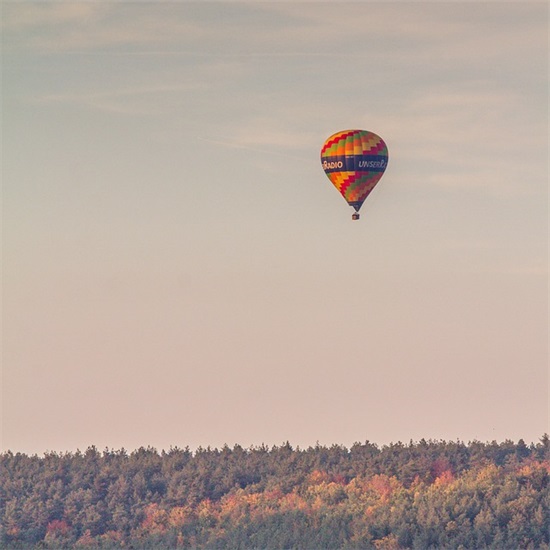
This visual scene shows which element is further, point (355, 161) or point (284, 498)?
point (284, 498)

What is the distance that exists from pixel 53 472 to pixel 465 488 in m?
28.3

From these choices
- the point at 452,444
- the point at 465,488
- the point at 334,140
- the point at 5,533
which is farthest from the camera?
the point at 452,444

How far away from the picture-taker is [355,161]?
66.4m

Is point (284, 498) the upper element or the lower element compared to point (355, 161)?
lower

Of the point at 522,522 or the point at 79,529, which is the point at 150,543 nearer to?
the point at 79,529

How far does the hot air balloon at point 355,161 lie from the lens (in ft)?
218

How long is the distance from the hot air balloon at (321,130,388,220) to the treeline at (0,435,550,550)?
615 inches

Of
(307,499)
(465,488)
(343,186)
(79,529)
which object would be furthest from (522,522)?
(79,529)

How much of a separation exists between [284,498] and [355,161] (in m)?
21.5

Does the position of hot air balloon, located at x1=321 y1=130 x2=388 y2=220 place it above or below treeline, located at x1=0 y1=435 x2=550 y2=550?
above

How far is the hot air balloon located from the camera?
66500mm

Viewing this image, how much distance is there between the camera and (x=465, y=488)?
74.6 m

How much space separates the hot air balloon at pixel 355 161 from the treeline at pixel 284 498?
15.6m

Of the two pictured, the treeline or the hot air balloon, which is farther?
the treeline
